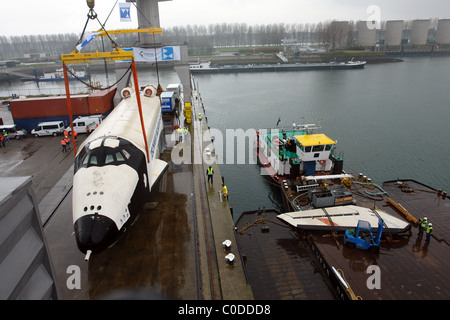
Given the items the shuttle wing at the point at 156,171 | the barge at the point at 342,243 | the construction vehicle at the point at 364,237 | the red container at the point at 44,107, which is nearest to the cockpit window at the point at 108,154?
the shuttle wing at the point at 156,171

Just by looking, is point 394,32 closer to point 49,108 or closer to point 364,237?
point 49,108

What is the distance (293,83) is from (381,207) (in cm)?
8249

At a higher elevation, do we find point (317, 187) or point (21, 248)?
point (21, 248)

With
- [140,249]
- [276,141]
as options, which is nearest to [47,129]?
[276,141]

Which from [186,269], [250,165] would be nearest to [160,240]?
[186,269]

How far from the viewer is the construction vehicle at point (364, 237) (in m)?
15.8

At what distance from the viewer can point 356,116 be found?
55.1 m

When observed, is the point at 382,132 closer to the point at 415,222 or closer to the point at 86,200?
the point at 415,222

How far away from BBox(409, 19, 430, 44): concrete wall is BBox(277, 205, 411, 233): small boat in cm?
21577

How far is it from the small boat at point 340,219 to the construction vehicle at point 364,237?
0.66m

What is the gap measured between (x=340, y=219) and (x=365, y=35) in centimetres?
18345

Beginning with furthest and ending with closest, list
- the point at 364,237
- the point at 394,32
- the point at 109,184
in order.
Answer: the point at 394,32, the point at 364,237, the point at 109,184

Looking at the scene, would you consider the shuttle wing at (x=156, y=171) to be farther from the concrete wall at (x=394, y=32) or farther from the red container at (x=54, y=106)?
the concrete wall at (x=394, y=32)

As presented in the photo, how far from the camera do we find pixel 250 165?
35375 millimetres
